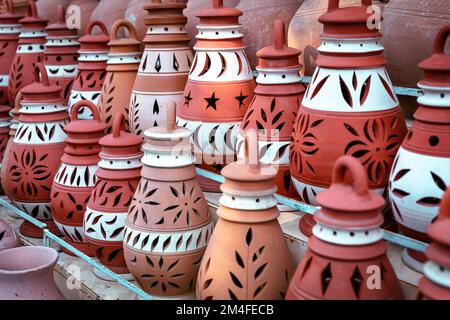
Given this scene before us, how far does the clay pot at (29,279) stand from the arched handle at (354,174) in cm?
91

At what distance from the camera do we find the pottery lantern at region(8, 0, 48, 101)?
2.92 metres

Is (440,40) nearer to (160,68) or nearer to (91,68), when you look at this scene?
(160,68)

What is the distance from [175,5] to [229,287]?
3.83ft

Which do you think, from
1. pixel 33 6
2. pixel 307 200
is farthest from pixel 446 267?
pixel 33 6

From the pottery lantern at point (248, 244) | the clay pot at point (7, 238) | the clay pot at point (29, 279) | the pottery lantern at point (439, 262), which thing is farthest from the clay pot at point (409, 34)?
the clay pot at point (7, 238)

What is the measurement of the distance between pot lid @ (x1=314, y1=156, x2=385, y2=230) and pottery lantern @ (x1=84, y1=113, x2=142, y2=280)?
2.79ft

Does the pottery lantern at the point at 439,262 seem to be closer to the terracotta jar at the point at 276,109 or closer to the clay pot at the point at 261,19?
the terracotta jar at the point at 276,109

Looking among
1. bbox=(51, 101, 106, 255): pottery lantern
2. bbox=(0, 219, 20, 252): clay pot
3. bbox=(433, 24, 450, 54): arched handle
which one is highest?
bbox=(433, 24, 450, 54): arched handle

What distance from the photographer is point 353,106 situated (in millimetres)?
1501

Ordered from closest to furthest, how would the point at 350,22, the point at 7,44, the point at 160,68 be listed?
the point at 350,22 → the point at 160,68 → the point at 7,44

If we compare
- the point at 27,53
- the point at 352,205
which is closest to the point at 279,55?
the point at 352,205

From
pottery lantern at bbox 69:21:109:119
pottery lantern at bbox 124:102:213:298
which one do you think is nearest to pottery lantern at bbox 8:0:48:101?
pottery lantern at bbox 69:21:109:119

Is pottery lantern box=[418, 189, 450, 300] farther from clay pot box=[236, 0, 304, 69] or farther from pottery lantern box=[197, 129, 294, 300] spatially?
clay pot box=[236, 0, 304, 69]

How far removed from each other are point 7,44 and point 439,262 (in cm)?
270
